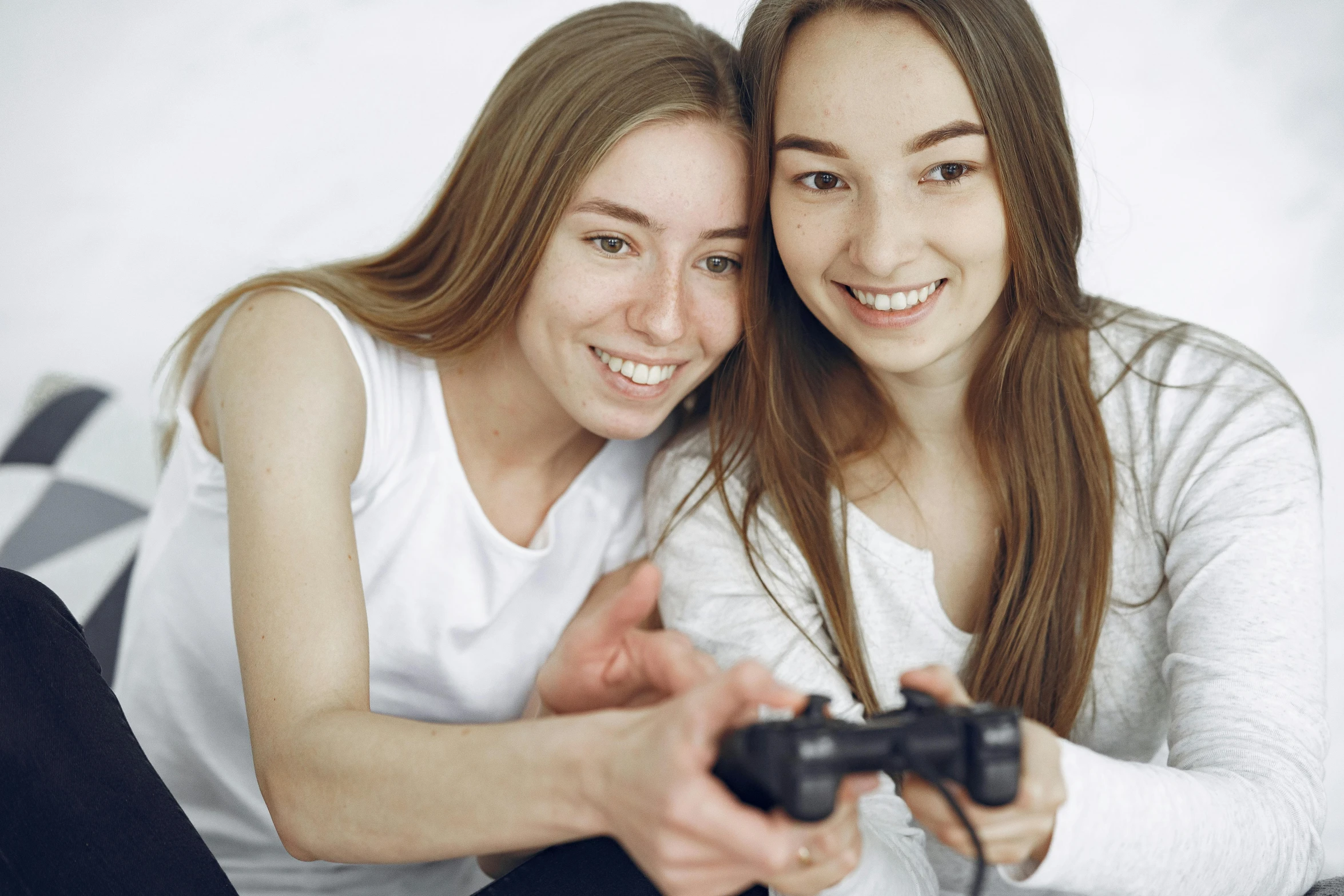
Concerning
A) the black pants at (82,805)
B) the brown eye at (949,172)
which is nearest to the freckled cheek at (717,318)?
the brown eye at (949,172)

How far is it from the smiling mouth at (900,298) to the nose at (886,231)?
0.05m

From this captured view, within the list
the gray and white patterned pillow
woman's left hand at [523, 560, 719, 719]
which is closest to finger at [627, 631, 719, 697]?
woman's left hand at [523, 560, 719, 719]

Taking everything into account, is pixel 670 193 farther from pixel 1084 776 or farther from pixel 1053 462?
pixel 1084 776

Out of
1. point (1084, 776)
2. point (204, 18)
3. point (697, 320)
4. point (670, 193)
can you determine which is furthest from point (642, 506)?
point (204, 18)

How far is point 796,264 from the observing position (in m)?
1.28

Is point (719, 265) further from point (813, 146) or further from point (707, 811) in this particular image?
point (707, 811)

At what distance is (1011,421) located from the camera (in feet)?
4.48

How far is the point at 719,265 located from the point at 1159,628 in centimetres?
63

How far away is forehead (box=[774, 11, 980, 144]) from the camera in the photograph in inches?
45.6

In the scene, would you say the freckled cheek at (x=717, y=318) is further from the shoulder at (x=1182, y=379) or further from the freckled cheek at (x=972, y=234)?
the shoulder at (x=1182, y=379)

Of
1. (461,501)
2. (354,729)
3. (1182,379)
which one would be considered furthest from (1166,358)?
(354,729)

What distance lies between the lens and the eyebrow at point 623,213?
1259mm

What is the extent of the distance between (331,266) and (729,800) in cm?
99

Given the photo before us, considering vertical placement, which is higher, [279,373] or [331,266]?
[331,266]
